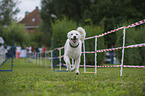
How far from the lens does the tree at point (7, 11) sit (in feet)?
115

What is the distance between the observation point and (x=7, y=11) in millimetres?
34875

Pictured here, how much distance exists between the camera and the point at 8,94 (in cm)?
372

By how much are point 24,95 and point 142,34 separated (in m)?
14.1

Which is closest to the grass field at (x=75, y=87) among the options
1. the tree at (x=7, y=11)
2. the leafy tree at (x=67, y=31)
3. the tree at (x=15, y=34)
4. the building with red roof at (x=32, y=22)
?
the leafy tree at (x=67, y=31)

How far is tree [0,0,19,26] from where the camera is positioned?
34906mm

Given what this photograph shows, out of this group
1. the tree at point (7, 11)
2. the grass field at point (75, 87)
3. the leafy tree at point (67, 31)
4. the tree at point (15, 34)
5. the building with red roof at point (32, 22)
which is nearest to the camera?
the grass field at point (75, 87)

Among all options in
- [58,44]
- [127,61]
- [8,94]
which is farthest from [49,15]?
[8,94]

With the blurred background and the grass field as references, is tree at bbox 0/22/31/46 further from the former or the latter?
the grass field

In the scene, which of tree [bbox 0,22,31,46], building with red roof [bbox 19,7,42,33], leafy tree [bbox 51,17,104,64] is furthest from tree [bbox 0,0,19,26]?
building with red roof [bbox 19,7,42,33]

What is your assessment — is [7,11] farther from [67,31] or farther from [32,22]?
[32,22]

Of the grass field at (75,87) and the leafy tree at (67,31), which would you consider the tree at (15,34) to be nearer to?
the leafy tree at (67,31)

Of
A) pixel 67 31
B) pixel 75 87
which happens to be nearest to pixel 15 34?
pixel 67 31

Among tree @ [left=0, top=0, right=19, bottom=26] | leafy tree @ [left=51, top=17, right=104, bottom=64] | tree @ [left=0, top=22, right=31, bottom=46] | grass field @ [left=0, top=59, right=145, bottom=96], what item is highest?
tree @ [left=0, top=0, right=19, bottom=26]

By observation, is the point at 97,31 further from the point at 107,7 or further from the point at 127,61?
the point at 107,7
